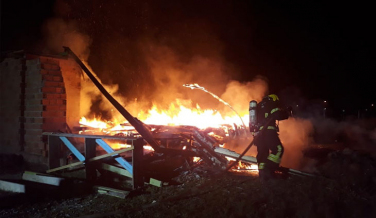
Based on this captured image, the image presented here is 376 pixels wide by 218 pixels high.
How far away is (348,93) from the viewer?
33906 millimetres

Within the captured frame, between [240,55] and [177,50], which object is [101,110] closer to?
[177,50]

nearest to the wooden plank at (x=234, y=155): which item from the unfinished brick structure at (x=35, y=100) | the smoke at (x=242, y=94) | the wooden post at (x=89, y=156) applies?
the wooden post at (x=89, y=156)

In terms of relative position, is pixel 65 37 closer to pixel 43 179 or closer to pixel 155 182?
pixel 43 179

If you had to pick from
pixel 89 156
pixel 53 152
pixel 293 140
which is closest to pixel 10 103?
pixel 53 152

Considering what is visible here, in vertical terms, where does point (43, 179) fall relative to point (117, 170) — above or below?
below

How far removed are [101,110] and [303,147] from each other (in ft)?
28.2

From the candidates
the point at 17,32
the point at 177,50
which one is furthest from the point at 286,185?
the point at 17,32

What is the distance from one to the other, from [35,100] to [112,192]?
148 inches

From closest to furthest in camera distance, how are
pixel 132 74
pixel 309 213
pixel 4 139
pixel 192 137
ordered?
pixel 309 213 < pixel 192 137 < pixel 4 139 < pixel 132 74

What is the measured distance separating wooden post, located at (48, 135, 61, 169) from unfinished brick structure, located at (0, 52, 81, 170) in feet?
1.90

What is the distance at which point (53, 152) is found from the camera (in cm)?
700

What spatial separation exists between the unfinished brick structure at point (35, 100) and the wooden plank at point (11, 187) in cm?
148

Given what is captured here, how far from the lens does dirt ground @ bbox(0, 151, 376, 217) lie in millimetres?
4434

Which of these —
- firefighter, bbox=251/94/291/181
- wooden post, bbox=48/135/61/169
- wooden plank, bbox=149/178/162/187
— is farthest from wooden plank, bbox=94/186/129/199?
firefighter, bbox=251/94/291/181
